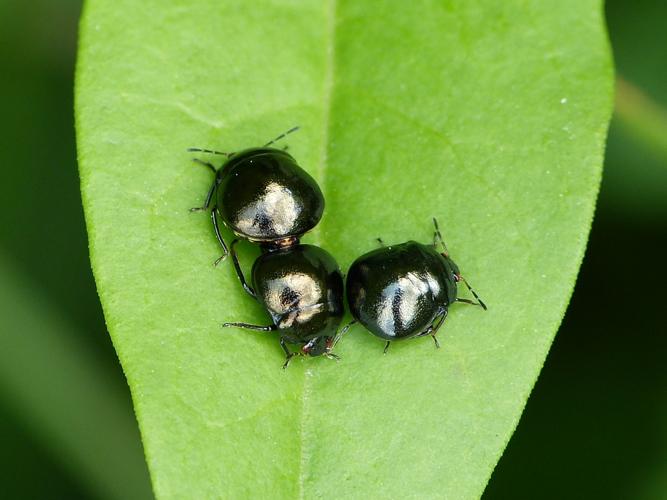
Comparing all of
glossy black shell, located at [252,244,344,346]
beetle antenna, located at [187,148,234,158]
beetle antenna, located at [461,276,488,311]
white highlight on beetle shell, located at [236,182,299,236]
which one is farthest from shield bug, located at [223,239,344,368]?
beetle antenna, located at [461,276,488,311]

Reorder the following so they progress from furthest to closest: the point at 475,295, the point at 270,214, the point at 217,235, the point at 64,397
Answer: the point at 64,397 → the point at 270,214 → the point at 217,235 → the point at 475,295

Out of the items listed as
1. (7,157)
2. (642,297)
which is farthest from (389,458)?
(7,157)

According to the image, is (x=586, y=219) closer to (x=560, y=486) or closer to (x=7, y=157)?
(x=560, y=486)

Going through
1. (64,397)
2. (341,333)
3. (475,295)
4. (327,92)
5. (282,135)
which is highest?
(327,92)

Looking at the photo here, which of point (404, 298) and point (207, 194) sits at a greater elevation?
point (207, 194)

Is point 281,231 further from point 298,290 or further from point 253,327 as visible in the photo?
point 253,327

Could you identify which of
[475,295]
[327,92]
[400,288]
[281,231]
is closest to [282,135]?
[327,92]
